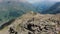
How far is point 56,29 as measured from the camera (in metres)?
62.4

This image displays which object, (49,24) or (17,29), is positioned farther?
(17,29)

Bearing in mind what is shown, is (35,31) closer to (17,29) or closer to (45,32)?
(45,32)

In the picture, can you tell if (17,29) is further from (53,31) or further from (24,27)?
(53,31)

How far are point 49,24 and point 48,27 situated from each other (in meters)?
1.48

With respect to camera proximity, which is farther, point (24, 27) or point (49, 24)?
point (24, 27)

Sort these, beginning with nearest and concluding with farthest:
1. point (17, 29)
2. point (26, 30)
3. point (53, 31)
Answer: point (53, 31)
point (26, 30)
point (17, 29)

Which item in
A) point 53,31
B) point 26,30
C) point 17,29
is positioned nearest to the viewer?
point 53,31

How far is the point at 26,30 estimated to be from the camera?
222 feet

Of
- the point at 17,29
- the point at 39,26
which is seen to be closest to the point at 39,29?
the point at 39,26

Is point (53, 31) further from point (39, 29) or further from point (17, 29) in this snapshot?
point (17, 29)

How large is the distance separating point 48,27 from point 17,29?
15.7 metres

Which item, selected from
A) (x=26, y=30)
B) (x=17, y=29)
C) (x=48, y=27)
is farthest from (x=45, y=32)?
(x=17, y=29)

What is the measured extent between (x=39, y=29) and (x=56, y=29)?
555 centimetres

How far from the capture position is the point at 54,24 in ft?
212
